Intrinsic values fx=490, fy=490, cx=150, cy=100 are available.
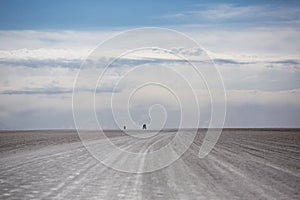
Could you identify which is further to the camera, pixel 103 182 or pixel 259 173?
pixel 259 173

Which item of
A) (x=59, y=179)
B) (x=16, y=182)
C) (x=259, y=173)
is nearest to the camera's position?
(x=16, y=182)

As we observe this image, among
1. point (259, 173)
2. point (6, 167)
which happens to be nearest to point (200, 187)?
point (259, 173)

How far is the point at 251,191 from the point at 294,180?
2.55 m

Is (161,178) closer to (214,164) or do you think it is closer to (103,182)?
(103,182)

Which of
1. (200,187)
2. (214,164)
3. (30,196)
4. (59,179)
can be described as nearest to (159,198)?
(200,187)

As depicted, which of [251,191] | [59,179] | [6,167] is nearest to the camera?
[251,191]

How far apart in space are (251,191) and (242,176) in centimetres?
292

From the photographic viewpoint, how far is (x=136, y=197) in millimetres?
10461

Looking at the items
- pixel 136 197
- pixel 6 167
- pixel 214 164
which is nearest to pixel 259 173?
pixel 214 164

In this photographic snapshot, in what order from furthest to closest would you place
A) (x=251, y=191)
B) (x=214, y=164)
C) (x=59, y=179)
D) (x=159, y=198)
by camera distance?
1. (x=214, y=164)
2. (x=59, y=179)
3. (x=251, y=191)
4. (x=159, y=198)

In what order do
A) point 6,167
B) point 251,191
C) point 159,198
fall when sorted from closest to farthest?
point 159,198 < point 251,191 < point 6,167

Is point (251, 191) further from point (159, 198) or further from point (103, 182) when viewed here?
point (103, 182)

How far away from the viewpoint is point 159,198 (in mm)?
10438

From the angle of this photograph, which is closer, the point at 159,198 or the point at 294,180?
the point at 159,198
